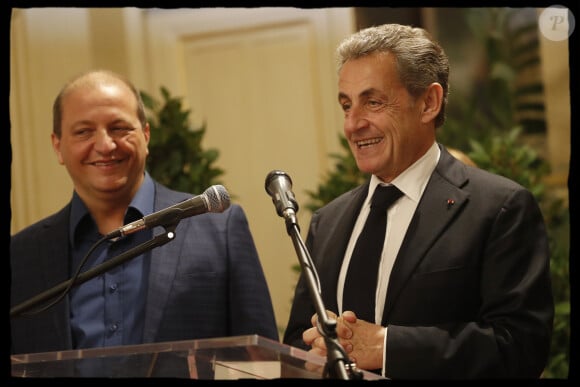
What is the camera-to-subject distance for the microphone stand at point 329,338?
5.71 ft

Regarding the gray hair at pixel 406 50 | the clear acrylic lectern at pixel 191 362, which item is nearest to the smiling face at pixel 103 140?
the gray hair at pixel 406 50

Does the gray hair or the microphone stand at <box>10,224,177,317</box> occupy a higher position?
the gray hair

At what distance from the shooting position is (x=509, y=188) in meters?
2.50

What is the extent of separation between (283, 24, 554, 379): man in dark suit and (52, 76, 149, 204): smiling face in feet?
1.92

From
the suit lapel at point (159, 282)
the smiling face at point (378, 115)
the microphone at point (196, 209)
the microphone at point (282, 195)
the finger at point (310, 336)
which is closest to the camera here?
the microphone at point (282, 195)

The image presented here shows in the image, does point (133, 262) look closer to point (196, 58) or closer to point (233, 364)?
point (233, 364)

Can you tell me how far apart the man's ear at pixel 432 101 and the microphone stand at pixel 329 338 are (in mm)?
797

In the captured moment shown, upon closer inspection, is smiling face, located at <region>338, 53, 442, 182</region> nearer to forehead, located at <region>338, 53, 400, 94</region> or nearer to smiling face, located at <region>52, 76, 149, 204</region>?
forehead, located at <region>338, 53, 400, 94</region>

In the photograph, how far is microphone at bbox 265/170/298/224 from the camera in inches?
82.7

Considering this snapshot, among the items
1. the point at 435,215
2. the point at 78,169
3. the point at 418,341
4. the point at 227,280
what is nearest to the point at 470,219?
the point at 435,215

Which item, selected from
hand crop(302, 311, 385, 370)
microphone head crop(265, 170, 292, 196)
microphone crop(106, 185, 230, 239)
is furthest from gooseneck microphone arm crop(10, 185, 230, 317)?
hand crop(302, 311, 385, 370)

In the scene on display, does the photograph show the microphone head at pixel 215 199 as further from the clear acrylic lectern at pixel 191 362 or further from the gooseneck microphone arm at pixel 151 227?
the clear acrylic lectern at pixel 191 362

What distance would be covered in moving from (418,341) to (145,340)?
0.82 m

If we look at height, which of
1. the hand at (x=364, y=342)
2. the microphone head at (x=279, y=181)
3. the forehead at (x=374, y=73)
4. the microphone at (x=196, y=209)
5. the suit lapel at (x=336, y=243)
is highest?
the forehead at (x=374, y=73)
